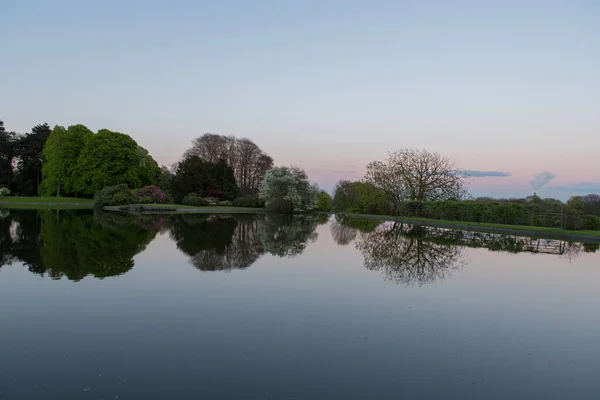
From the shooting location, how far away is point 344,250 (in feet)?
50.5

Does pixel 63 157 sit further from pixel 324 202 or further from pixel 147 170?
pixel 324 202

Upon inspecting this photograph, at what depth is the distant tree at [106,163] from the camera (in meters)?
51.8

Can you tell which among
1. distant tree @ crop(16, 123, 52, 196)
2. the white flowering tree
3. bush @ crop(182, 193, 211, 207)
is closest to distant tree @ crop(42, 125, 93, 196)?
distant tree @ crop(16, 123, 52, 196)

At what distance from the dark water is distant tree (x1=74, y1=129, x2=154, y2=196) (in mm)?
42458

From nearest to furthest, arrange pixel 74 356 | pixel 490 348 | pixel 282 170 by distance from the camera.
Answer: pixel 74 356 → pixel 490 348 → pixel 282 170

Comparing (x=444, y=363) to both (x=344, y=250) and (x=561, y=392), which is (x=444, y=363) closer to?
(x=561, y=392)

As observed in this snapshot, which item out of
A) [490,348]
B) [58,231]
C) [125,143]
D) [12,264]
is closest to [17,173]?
[125,143]

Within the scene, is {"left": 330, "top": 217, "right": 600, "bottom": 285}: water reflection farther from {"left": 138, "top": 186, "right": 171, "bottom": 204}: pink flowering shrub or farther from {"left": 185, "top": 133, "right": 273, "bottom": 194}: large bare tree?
{"left": 185, "top": 133, "right": 273, "bottom": 194}: large bare tree

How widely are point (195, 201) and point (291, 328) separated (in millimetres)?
44382

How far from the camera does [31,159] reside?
6194 centimetres

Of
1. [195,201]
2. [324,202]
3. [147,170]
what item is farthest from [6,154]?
[324,202]

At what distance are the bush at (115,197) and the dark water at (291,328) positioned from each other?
1317 inches

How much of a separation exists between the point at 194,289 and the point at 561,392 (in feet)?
19.9

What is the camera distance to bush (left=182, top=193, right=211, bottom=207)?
161 ft
